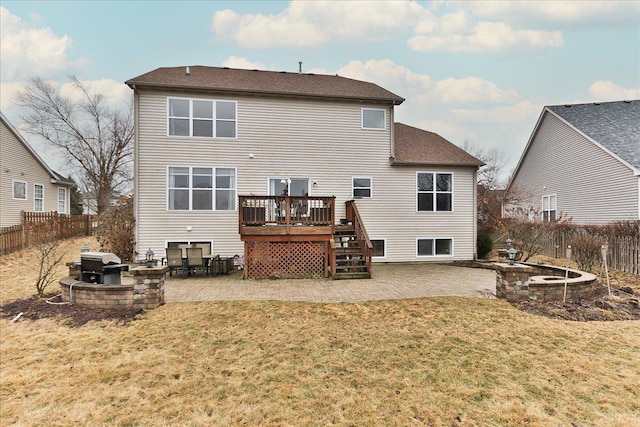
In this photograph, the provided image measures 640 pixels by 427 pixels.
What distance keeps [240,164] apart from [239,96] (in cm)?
255

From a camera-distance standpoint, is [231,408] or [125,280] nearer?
[231,408]

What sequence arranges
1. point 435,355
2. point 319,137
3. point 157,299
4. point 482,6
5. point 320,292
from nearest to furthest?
1. point 435,355
2. point 157,299
3. point 320,292
4. point 319,137
5. point 482,6

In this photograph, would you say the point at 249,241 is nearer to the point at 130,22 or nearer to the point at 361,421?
the point at 361,421

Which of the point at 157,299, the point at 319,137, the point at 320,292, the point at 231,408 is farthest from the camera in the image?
the point at 319,137

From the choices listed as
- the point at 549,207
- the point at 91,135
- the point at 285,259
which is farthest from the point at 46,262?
the point at 549,207

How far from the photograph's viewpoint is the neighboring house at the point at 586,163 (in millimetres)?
13875

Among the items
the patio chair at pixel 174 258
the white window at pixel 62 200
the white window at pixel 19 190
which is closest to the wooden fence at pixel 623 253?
the patio chair at pixel 174 258

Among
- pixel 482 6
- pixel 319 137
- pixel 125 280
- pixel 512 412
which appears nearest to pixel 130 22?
pixel 319 137

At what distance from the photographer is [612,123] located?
1647 centimetres

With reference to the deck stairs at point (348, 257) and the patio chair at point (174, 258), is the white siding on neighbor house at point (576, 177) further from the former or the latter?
the patio chair at point (174, 258)

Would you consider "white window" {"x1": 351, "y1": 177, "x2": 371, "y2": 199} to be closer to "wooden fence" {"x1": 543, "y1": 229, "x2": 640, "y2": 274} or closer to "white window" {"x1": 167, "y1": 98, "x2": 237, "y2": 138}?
"white window" {"x1": 167, "y1": 98, "x2": 237, "y2": 138}

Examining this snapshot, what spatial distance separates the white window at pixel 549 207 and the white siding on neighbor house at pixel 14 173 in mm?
29125

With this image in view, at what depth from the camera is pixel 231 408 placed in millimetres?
3289

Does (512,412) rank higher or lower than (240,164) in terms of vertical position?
lower
